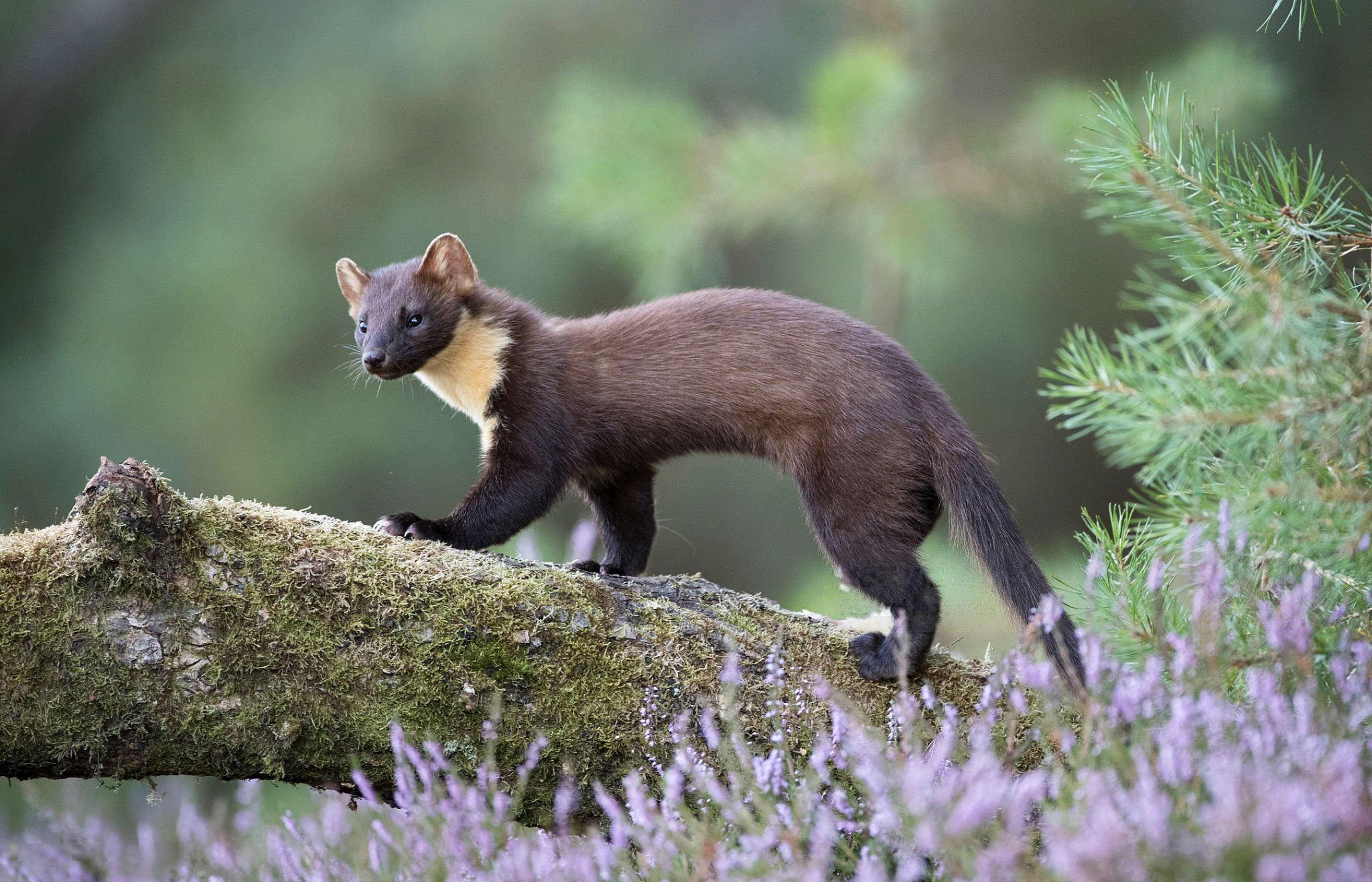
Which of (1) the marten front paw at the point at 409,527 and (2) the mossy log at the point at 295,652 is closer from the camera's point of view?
(2) the mossy log at the point at 295,652

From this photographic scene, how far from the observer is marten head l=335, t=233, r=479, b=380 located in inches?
146

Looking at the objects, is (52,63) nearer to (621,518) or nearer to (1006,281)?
(621,518)

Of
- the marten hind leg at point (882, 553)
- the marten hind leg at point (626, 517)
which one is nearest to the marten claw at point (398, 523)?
the marten hind leg at point (626, 517)

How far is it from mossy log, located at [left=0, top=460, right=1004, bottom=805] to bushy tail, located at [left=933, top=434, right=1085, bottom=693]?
0.54 metres

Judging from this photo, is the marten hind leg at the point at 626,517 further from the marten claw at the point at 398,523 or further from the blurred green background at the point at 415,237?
the blurred green background at the point at 415,237

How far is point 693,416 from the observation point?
138 inches

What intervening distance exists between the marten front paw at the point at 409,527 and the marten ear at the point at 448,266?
3.10 feet

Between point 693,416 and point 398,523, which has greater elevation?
point 693,416

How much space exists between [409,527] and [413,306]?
2.95 feet

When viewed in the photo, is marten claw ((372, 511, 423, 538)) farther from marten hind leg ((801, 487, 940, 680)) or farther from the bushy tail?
the bushy tail

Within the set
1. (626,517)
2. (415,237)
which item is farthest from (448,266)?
(415,237)

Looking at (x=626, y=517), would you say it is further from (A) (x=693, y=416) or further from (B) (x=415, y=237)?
(B) (x=415, y=237)

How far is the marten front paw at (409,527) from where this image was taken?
10.3 ft

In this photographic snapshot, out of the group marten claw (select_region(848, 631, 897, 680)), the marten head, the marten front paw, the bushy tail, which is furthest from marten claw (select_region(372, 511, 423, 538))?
the bushy tail
